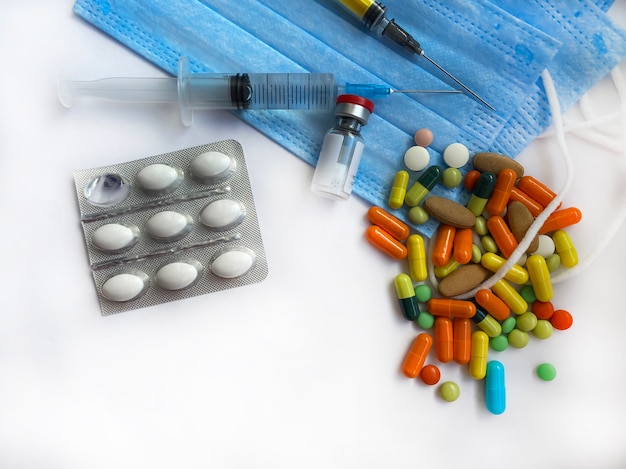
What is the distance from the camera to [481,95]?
84cm

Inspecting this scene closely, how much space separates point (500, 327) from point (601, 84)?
0.45 m

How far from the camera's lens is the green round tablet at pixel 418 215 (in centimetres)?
83

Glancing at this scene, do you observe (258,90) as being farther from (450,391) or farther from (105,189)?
(450,391)

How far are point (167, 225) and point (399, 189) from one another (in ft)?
1.26

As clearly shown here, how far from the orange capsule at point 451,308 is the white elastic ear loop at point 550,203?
0.9 inches

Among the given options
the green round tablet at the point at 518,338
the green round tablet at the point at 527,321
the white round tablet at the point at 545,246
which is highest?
the white round tablet at the point at 545,246

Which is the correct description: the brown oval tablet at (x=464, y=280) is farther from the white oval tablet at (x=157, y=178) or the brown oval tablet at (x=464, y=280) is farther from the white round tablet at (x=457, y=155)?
the white oval tablet at (x=157, y=178)

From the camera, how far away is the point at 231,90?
808 mm

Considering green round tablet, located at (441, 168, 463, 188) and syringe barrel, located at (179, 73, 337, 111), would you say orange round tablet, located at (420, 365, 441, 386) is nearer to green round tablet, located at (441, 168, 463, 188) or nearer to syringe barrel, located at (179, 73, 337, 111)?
green round tablet, located at (441, 168, 463, 188)

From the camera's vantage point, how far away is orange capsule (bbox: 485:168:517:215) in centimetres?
81

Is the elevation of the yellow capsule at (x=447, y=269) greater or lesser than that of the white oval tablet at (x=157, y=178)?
lesser

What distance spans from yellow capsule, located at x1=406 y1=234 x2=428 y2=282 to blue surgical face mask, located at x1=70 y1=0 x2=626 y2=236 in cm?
3

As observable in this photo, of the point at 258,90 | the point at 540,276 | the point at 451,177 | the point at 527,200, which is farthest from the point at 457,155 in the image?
the point at 258,90

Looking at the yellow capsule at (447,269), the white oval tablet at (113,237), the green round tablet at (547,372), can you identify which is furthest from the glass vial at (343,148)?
the green round tablet at (547,372)
